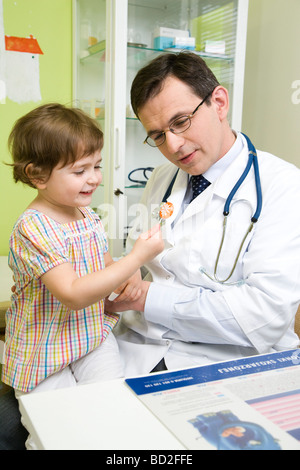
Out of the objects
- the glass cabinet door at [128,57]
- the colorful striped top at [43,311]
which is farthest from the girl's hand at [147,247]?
the glass cabinet door at [128,57]

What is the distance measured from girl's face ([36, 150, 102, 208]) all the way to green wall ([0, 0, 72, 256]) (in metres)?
1.63

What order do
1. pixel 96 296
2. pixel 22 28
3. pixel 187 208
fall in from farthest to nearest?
pixel 22 28 → pixel 187 208 → pixel 96 296

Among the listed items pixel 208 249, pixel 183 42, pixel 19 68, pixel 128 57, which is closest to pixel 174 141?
pixel 208 249

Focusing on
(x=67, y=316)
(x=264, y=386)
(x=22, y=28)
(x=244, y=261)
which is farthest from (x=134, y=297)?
(x=22, y=28)

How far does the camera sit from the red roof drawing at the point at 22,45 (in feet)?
8.86

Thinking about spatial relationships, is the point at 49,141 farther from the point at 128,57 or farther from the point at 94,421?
the point at 128,57

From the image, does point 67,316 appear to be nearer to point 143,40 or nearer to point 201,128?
point 201,128

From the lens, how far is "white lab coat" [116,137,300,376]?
3.88ft

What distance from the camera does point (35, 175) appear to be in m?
1.15

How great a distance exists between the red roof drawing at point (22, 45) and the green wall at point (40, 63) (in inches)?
1.0

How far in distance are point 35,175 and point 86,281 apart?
1.07 ft

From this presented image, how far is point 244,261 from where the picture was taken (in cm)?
125

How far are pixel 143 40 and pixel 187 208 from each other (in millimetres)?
1494

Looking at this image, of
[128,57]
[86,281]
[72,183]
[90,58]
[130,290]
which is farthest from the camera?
[90,58]
